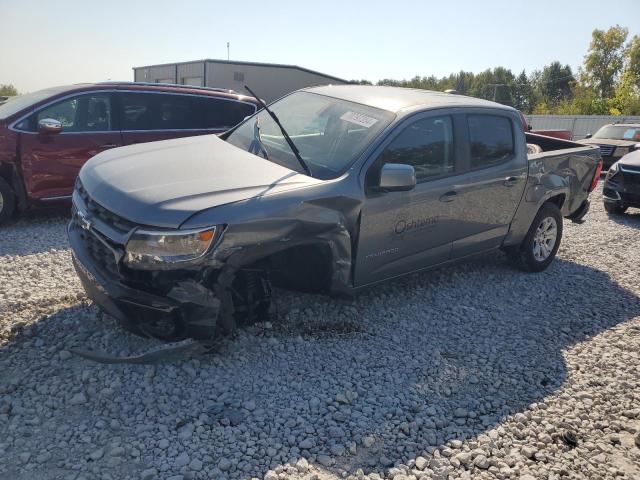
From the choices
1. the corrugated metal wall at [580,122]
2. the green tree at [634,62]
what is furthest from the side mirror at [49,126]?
the green tree at [634,62]

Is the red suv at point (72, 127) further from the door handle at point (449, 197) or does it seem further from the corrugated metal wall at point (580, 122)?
the corrugated metal wall at point (580, 122)

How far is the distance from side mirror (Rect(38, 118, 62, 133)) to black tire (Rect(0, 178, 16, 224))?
77cm

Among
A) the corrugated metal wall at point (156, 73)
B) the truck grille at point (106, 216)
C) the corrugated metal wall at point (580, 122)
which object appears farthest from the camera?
the corrugated metal wall at point (580, 122)

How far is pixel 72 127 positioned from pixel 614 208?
9295mm

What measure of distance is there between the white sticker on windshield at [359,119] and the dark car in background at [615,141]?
1370 centimetres

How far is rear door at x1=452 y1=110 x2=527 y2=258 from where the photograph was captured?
196 inches

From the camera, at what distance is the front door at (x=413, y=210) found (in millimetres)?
4141

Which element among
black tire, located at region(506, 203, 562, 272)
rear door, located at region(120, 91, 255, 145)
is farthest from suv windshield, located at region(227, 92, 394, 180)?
rear door, located at region(120, 91, 255, 145)

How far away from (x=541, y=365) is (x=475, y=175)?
5.85ft

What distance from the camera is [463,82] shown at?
103438 millimetres

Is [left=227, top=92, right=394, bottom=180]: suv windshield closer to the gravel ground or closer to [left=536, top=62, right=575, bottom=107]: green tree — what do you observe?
the gravel ground

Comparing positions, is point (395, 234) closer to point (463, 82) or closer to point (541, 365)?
point (541, 365)

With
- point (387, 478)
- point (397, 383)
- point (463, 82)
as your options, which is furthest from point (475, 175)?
point (463, 82)

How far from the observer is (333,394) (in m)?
3.49
